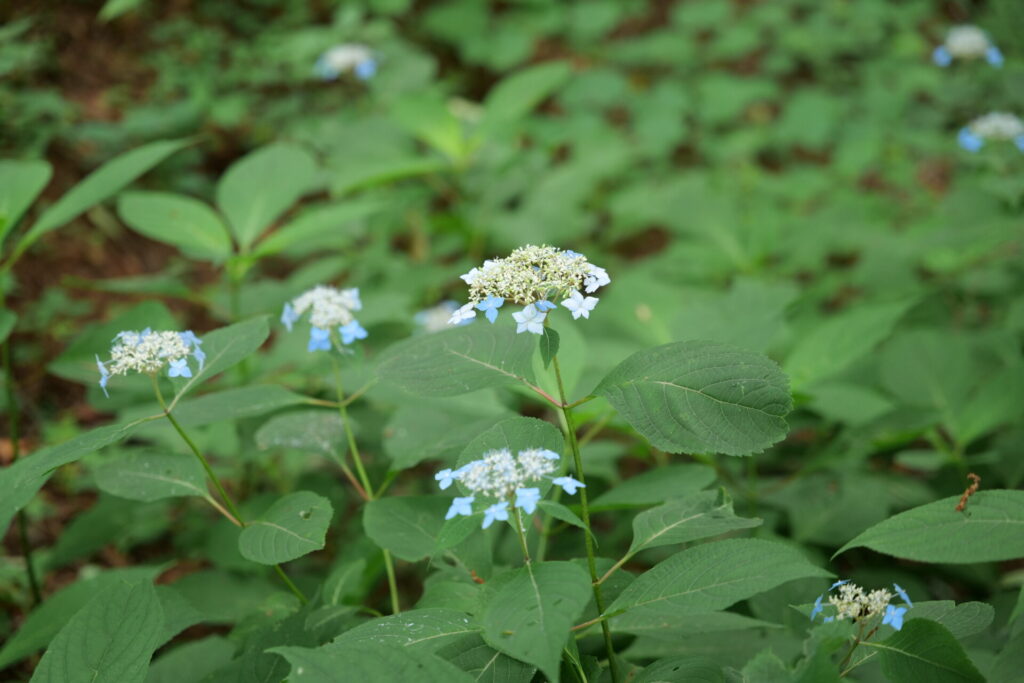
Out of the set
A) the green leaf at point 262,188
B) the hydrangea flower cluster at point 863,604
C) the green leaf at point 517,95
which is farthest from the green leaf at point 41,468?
the green leaf at point 517,95

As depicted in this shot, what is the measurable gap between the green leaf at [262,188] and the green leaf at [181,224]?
0.19ft

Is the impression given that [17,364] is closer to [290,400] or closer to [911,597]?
[290,400]

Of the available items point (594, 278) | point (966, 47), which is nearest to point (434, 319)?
point (594, 278)

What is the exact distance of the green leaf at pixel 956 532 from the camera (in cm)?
115

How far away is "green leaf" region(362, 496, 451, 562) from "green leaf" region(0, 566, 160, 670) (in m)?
0.54

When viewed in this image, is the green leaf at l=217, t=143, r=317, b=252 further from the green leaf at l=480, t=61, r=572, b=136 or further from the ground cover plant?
the green leaf at l=480, t=61, r=572, b=136

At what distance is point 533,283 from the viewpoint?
1.23 metres

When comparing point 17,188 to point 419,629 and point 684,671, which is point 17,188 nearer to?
point 419,629

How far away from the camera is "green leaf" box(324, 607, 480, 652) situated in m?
1.19

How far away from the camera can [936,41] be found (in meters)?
5.93

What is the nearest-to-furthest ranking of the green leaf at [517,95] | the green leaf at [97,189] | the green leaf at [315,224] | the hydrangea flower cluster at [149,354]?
the hydrangea flower cluster at [149,354] < the green leaf at [97,189] < the green leaf at [315,224] < the green leaf at [517,95]

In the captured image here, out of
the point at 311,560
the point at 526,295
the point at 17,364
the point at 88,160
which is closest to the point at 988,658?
the point at 526,295

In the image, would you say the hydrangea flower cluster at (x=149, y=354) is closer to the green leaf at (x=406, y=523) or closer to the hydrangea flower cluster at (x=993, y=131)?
the green leaf at (x=406, y=523)

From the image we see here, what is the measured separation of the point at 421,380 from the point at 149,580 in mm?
584
